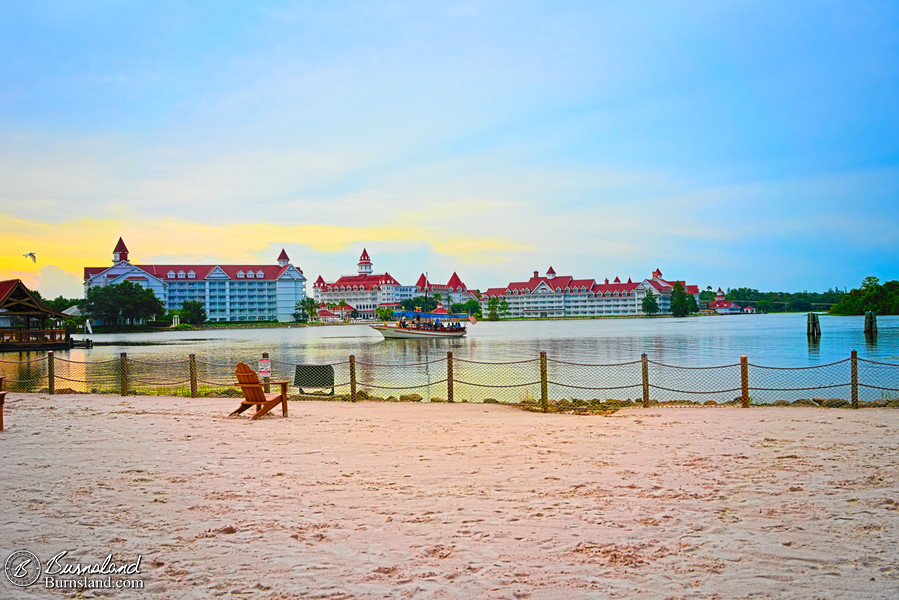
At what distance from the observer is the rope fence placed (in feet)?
48.0

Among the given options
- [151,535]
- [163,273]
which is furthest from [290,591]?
[163,273]

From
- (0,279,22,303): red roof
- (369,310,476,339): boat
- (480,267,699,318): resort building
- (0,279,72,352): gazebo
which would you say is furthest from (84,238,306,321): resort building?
(0,279,22,303): red roof

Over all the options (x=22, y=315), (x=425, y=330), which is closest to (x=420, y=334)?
(x=425, y=330)

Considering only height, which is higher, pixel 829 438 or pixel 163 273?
pixel 163 273

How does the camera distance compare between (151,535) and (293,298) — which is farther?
(293,298)

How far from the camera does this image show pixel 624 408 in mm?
14000

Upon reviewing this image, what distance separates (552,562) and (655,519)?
1.40 meters

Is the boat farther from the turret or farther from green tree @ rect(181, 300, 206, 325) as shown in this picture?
the turret

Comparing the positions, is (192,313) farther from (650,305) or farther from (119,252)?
(650,305)

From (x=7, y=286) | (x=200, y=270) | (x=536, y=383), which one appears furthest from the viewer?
(x=200, y=270)

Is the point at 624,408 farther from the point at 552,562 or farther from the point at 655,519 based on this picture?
the point at 552,562

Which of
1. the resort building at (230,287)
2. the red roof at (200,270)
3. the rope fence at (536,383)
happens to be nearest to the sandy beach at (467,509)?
the rope fence at (536,383)

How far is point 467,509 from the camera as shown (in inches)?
238
